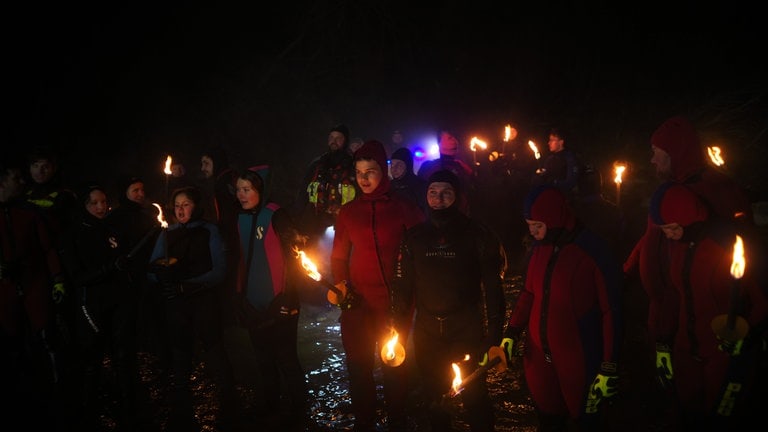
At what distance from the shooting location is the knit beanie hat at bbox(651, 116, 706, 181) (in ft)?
13.1

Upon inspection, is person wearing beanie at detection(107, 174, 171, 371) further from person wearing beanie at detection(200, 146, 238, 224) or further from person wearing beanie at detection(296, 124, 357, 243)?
person wearing beanie at detection(296, 124, 357, 243)

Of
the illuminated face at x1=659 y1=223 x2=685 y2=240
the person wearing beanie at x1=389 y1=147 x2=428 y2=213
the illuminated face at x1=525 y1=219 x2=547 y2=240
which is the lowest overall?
the illuminated face at x1=659 y1=223 x2=685 y2=240

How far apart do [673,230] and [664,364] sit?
39.2 inches

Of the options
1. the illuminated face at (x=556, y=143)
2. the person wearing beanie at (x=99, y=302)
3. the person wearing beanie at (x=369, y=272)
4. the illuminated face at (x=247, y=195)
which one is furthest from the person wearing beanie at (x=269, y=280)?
the illuminated face at (x=556, y=143)

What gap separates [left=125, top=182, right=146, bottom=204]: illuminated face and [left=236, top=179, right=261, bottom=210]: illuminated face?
1.93m

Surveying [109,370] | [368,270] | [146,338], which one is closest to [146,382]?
[109,370]

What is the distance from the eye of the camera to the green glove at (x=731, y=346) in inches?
124

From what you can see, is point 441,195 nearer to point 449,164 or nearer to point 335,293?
point 335,293

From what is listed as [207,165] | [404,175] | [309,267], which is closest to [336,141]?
[404,175]

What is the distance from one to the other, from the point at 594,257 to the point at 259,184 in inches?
119

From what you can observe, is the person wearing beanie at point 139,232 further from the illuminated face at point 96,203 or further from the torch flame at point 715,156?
the torch flame at point 715,156

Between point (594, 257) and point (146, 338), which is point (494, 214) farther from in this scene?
point (594, 257)

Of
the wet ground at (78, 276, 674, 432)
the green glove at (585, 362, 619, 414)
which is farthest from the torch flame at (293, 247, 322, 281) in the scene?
the green glove at (585, 362, 619, 414)

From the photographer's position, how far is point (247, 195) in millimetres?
4645
